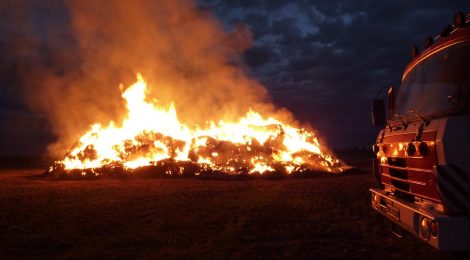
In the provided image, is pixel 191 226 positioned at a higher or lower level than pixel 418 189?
lower

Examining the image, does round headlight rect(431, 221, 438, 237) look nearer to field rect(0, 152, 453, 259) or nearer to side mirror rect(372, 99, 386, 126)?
field rect(0, 152, 453, 259)

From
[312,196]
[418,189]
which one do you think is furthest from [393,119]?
[312,196]

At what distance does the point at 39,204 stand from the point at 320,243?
37.8 feet

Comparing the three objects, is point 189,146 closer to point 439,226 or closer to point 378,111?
point 378,111

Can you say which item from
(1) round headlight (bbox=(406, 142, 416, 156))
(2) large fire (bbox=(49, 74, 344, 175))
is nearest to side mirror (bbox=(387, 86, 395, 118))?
(1) round headlight (bbox=(406, 142, 416, 156))

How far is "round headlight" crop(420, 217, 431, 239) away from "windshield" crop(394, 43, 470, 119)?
1.45 metres

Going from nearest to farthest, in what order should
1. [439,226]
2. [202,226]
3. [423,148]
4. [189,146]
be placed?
1. [439,226]
2. [423,148]
3. [202,226]
4. [189,146]

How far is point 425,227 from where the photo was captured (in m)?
5.26

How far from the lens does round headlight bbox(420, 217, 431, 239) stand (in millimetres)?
5146

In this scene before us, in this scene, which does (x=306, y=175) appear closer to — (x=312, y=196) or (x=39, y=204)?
(x=312, y=196)

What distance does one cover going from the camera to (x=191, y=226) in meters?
11.7

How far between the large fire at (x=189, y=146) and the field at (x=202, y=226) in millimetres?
10404

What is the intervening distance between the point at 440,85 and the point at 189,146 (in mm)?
26303

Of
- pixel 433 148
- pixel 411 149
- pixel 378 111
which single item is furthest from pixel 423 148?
pixel 378 111
